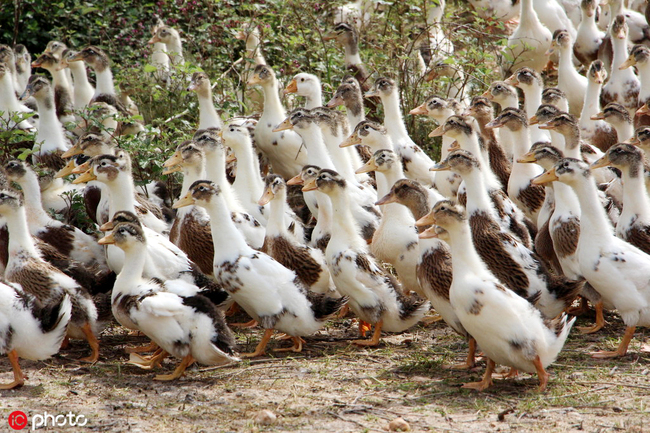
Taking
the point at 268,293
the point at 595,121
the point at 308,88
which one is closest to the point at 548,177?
the point at 268,293

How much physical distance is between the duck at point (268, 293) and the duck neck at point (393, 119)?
8.81 ft

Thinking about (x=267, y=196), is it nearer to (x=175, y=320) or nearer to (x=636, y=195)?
(x=175, y=320)

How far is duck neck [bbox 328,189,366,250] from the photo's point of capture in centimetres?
622

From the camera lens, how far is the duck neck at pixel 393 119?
8219 mm

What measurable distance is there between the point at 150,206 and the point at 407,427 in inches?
149

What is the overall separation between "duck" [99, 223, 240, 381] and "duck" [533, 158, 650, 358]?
8.42ft

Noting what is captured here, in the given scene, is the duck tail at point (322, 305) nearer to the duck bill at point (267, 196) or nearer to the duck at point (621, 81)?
the duck bill at point (267, 196)

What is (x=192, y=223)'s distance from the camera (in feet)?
22.4

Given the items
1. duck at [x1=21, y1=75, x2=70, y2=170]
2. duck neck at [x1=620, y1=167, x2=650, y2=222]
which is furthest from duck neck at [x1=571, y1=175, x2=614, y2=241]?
duck at [x1=21, y1=75, x2=70, y2=170]

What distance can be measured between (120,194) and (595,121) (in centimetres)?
517

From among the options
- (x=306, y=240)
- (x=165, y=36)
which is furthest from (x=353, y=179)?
(x=165, y=36)

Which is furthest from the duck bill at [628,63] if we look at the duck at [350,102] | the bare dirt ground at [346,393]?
the bare dirt ground at [346,393]

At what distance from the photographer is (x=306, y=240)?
23.5 feet

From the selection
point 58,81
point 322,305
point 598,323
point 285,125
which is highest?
point 58,81
